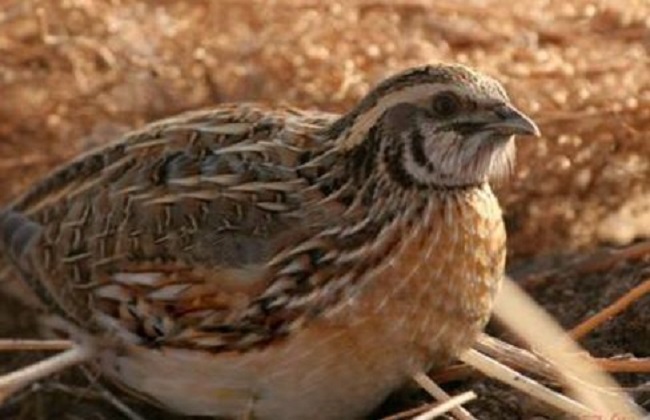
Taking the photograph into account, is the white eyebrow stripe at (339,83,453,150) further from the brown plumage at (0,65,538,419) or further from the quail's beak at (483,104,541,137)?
the quail's beak at (483,104,541,137)

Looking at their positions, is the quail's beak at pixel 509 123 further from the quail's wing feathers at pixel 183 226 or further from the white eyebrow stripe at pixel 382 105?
the quail's wing feathers at pixel 183 226

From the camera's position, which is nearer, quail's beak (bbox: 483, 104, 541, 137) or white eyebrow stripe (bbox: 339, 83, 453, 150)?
quail's beak (bbox: 483, 104, 541, 137)

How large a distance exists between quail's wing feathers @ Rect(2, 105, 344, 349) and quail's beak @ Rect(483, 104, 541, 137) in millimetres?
481

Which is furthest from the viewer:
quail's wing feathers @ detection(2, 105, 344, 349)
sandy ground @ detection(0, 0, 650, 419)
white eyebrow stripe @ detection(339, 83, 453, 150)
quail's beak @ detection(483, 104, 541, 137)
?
sandy ground @ detection(0, 0, 650, 419)

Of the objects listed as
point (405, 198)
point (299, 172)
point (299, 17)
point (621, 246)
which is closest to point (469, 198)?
point (405, 198)

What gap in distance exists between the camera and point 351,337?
13.4ft

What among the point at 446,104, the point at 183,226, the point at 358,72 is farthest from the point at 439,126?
the point at 358,72

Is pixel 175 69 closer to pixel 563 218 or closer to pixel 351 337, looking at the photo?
pixel 563 218

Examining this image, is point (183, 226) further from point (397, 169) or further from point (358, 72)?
point (358, 72)

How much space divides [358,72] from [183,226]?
1729 millimetres

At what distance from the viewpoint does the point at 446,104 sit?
4031mm

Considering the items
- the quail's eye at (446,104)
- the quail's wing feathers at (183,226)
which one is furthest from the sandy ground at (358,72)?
the quail's eye at (446,104)

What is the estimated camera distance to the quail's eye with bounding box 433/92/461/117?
13.2 ft

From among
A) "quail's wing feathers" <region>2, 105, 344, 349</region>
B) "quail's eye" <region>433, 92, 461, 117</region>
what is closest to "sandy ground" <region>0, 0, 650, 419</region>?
"quail's wing feathers" <region>2, 105, 344, 349</region>
